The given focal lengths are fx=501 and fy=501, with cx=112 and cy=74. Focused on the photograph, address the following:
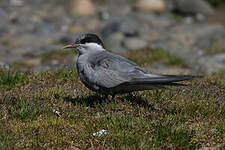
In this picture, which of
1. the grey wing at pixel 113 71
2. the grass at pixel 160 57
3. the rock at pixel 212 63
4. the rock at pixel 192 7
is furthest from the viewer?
the rock at pixel 192 7

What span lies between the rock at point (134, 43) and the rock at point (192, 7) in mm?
6379

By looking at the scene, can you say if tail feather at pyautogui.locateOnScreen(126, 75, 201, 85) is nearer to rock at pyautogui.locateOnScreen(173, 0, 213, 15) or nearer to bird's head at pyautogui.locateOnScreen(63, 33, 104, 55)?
bird's head at pyautogui.locateOnScreen(63, 33, 104, 55)

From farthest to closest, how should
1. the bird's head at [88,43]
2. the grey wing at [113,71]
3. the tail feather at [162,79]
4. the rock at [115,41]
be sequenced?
1. the rock at [115,41]
2. the bird's head at [88,43]
3. the grey wing at [113,71]
4. the tail feather at [162,79]

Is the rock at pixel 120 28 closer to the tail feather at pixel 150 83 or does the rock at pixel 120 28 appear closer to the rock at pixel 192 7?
the rock at pixel 192 7

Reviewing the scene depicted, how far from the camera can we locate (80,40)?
7.50 metres

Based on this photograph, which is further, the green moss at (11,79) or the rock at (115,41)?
the rock at (115,41)

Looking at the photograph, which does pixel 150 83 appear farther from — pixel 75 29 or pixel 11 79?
pixel 75 29

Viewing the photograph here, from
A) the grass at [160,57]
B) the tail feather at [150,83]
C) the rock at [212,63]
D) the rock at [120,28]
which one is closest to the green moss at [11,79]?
the tail feather at [150,83]

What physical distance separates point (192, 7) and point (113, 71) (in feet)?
58.8

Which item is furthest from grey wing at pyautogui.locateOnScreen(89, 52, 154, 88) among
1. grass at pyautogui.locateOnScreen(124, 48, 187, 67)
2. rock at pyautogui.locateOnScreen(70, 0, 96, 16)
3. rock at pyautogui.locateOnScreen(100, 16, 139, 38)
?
rock at pyautogui.locateOnScreen(70, 0, 96, 16)

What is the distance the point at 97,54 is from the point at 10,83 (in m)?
2.28

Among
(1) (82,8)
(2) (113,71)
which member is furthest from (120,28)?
(2) (113,71)

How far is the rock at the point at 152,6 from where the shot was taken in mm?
24453

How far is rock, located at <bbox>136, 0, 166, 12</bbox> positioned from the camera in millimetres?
24453
